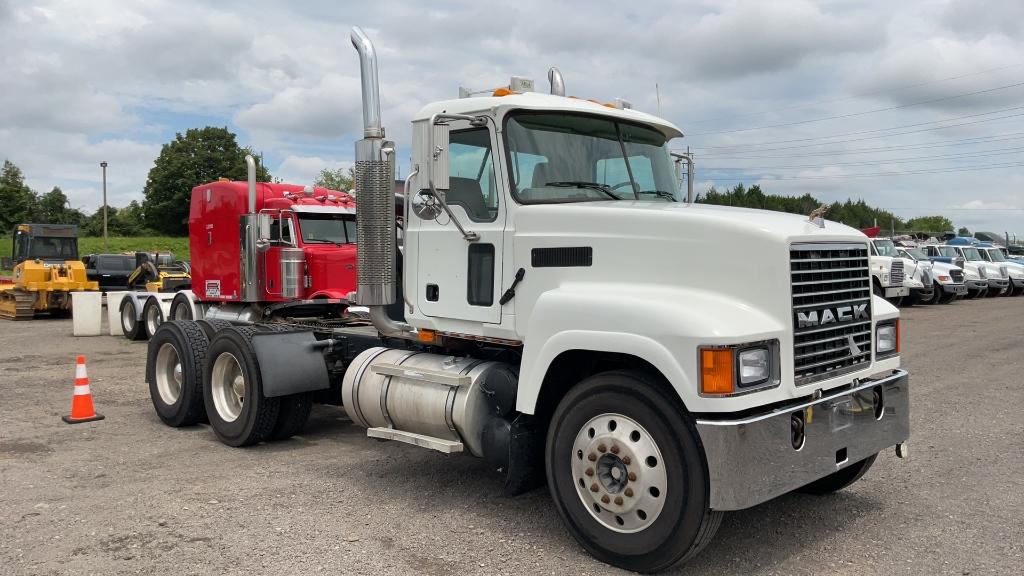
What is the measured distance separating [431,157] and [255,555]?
2625 millimetres

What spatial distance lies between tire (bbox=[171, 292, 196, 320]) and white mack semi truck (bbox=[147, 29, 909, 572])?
808 cm

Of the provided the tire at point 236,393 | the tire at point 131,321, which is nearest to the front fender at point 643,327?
the tire at point 236,393

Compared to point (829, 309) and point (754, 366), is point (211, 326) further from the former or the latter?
point (829, 309)

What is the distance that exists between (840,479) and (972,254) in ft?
97.1

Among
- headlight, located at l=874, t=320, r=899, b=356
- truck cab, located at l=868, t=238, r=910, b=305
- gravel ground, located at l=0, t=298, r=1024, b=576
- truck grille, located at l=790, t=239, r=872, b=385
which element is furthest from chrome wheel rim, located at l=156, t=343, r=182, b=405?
truck cab, located at l=868, t=238, r=910, b=305

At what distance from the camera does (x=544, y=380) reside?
491 centimetres

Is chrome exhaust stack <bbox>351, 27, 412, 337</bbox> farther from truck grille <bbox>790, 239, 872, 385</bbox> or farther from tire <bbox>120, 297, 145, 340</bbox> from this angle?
tire <bbox>120, 297, 145, 340</bbox>

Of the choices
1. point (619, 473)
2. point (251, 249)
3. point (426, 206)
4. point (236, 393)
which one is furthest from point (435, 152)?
point (251, 249)

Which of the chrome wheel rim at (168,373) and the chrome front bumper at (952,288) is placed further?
the chrome front bumper at (952,288)

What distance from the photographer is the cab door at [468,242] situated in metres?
5.37

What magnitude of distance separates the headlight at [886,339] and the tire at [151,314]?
14.5 meters

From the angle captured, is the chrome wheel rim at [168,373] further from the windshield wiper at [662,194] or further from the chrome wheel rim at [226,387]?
the windshield wiper at [662,194]

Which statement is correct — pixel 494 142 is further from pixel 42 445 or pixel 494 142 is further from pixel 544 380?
pixel 42 445

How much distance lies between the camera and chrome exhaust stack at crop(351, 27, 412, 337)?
5.98m
